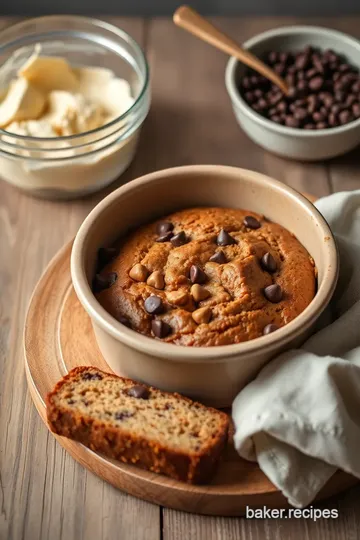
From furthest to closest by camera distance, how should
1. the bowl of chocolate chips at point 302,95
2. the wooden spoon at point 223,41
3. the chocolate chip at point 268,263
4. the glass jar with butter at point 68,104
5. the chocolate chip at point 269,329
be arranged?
the wooden spoon at point 223,41, the bowl of chocolate chips at point 302,95, the glass jar with butter at point 68,104, the chocolate chip at point 268,263, the chocolate chip at point 269,329

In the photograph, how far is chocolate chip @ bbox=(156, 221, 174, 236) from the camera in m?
2.08

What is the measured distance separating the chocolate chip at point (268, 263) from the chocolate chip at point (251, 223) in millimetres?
144

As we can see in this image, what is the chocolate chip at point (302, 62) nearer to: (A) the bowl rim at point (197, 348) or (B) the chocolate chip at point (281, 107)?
(B) the chocolate chip at point (281, 107)

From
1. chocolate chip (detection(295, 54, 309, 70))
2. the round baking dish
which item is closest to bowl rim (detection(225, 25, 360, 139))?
chocolate chip (detection(295, 54, 309, 70))

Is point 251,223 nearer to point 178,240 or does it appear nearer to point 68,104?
point 178,240

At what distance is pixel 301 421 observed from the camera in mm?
1679

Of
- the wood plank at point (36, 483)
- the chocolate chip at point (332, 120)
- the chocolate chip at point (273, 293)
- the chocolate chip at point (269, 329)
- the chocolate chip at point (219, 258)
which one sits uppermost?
the chocolate chip at point (219, 258)

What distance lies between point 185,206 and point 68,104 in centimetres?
62

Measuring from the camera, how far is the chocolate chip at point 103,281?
197 cm

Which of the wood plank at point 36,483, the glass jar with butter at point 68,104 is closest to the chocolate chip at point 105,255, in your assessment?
the wood plank at point 36,483

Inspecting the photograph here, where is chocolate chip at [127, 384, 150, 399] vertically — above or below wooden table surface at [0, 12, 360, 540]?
above

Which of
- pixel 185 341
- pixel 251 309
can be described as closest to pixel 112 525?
pixel 185 341

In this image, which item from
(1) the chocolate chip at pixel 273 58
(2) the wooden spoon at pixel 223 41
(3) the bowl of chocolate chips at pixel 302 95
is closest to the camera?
(3) the bowl of chocolate chips at pixel 302 95

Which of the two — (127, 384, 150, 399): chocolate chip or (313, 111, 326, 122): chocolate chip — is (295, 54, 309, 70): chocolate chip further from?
(127, 384, 150, 399): chocolate chip
